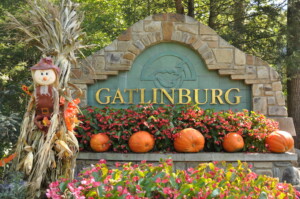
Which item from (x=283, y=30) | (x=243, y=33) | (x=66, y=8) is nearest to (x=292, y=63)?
(x=283, y=30)

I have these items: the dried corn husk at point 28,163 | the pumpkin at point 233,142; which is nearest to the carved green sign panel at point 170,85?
the pumpkin at point 233,142

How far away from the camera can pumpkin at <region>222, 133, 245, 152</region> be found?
5207mm

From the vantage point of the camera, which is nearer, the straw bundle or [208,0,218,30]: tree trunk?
the straw bundle

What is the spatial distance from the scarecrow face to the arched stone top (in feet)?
7.47

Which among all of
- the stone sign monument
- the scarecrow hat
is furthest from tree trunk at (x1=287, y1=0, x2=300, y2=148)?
the scarecrow hat

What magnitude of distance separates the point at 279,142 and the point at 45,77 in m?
3.61

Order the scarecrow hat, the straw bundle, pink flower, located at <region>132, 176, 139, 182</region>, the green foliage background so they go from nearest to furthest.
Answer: pink flower, located at <region>132, 176, 139, 182</region> < the straw bundle < the scarecrow hat < the green foliage background

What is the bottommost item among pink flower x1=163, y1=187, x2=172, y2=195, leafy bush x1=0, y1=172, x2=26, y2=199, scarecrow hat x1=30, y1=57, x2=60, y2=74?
leafy bush x1=0, y1=172, x2=26, y2=199

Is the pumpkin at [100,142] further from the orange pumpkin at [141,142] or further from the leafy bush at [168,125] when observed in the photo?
the orange pumpkin at [141,142]

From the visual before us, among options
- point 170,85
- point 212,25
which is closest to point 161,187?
point 170,85

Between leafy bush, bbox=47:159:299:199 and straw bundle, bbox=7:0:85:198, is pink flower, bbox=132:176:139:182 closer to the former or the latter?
leafy bush, bbox=47:159:299:199

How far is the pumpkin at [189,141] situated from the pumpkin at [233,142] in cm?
39

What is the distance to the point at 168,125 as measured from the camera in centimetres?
527

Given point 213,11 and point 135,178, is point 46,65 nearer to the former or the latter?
point 135,178
